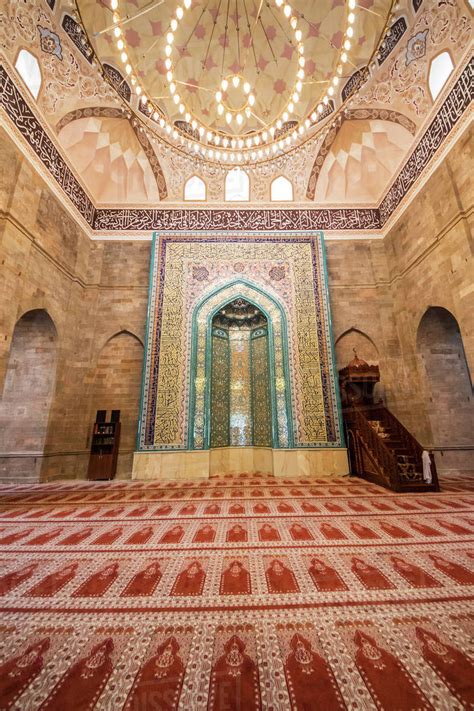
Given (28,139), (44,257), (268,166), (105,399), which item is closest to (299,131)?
(268,166)

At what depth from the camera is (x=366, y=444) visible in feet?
15.0

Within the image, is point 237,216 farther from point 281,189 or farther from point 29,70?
point 29,70

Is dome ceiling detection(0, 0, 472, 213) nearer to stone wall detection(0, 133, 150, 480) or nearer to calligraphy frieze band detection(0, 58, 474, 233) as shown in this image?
calligraphy frieze band detection(0, 58, 474, 233)

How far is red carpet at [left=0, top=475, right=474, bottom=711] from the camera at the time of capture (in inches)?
38.0

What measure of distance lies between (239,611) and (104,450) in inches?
184

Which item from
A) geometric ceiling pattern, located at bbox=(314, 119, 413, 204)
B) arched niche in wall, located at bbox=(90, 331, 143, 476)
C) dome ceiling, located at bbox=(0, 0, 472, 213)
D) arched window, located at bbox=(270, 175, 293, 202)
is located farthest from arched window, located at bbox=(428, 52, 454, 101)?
arched niche in wall, located at bbox=(90, 331, 143, 476)

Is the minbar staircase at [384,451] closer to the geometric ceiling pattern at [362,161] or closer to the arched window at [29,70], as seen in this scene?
the geometric ceiling pattern at [362,161]

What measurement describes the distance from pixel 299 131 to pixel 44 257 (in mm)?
4327

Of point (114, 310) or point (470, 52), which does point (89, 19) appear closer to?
point (114, 310)

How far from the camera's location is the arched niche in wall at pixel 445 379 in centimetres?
512

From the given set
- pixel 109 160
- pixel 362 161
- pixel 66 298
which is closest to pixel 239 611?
pixel 66 298

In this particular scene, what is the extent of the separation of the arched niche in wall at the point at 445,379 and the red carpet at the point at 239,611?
281cm

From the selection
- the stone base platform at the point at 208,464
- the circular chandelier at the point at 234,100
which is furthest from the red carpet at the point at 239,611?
the circular chandelier at the point at 234,100

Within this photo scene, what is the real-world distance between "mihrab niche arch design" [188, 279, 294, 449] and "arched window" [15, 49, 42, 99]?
161 inches
